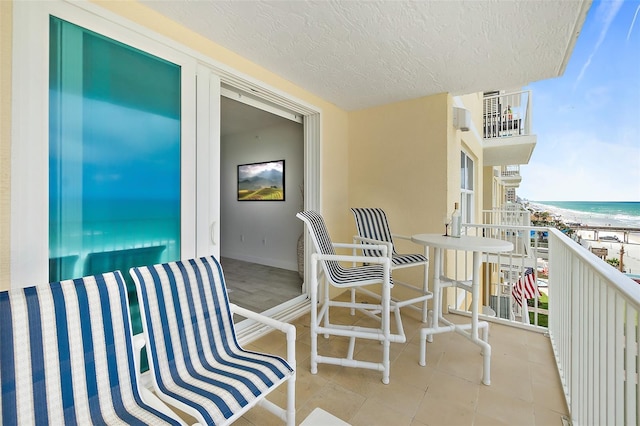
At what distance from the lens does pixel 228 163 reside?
565 centimetres

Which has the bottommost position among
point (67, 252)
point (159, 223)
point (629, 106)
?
point (67, 252)

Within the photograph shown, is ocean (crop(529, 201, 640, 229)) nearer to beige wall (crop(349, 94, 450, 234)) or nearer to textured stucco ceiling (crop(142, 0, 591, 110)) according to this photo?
beige wall (crop(349, 94, 450, 234))

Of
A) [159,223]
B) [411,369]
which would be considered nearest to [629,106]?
[411,369]

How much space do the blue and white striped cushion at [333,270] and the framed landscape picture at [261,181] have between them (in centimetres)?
270

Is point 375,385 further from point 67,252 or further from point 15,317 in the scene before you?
point 67,252

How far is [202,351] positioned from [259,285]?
2.56 meters

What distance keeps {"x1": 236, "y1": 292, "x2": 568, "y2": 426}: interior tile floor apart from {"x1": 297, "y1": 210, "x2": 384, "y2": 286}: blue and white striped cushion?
64 centimetres

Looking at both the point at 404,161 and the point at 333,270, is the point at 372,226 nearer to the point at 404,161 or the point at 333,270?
the point at 333,270

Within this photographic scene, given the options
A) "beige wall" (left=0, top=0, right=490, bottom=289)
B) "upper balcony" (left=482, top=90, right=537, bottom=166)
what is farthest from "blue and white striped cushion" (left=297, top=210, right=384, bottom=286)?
"upper balcony" (left=482, top=90, right=537, bottom=166)

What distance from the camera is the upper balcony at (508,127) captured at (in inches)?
211

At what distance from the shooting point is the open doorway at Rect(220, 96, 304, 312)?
4254 mm

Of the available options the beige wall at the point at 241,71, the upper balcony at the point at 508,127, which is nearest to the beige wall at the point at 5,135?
the beige wall at the point at 241,71

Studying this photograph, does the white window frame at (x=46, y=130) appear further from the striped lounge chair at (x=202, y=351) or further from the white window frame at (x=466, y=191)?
the white window frame at (x=466, y=191)

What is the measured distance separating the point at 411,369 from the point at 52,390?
1998 mm
